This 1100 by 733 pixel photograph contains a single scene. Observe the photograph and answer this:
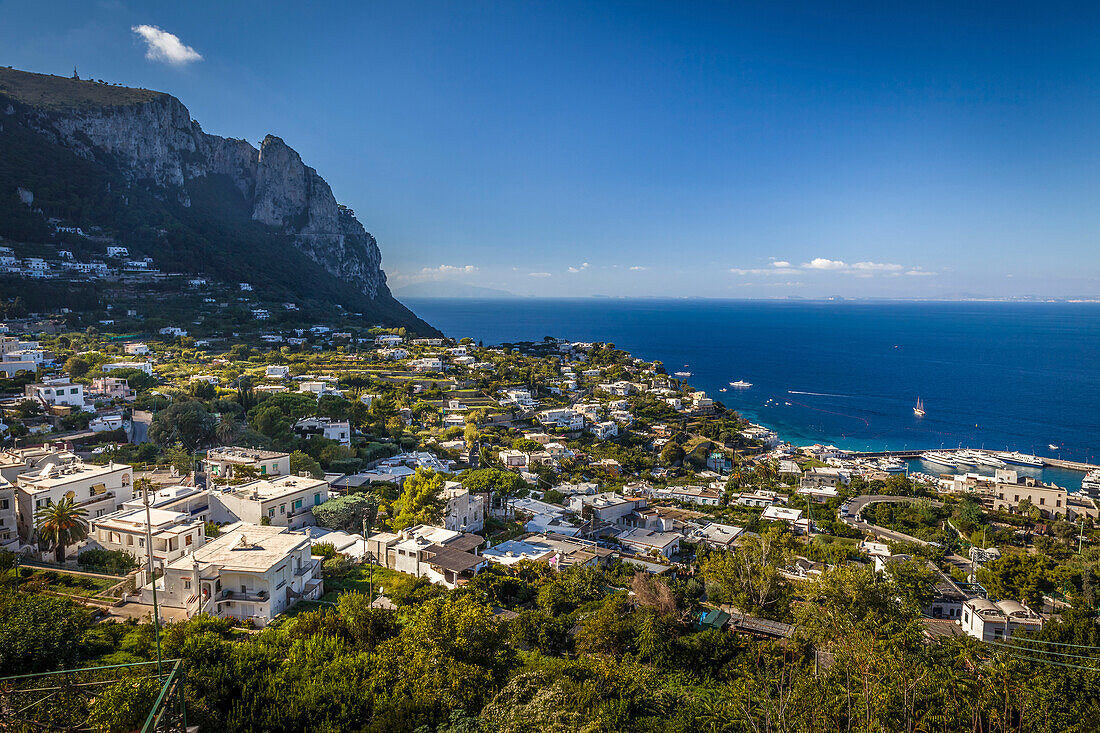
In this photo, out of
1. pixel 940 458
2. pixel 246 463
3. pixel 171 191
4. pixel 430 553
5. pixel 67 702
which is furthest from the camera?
pixel 171 191

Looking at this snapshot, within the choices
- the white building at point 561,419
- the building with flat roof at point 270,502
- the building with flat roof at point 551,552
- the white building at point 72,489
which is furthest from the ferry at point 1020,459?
the white building at point 72,489

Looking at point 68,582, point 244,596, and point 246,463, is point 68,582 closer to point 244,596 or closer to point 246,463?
point 244,596

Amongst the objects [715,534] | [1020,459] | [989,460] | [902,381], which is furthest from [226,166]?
[1020,459]

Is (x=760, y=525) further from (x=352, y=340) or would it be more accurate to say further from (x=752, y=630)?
(x=352, y=340)

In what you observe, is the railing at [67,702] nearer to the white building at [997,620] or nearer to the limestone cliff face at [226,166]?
the white building at [997,620]

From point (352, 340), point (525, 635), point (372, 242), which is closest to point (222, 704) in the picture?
point (525, 635)

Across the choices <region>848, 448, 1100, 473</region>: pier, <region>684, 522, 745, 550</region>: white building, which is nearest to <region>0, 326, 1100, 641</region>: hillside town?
<region>684, 522, 745, 550</region>: white building
